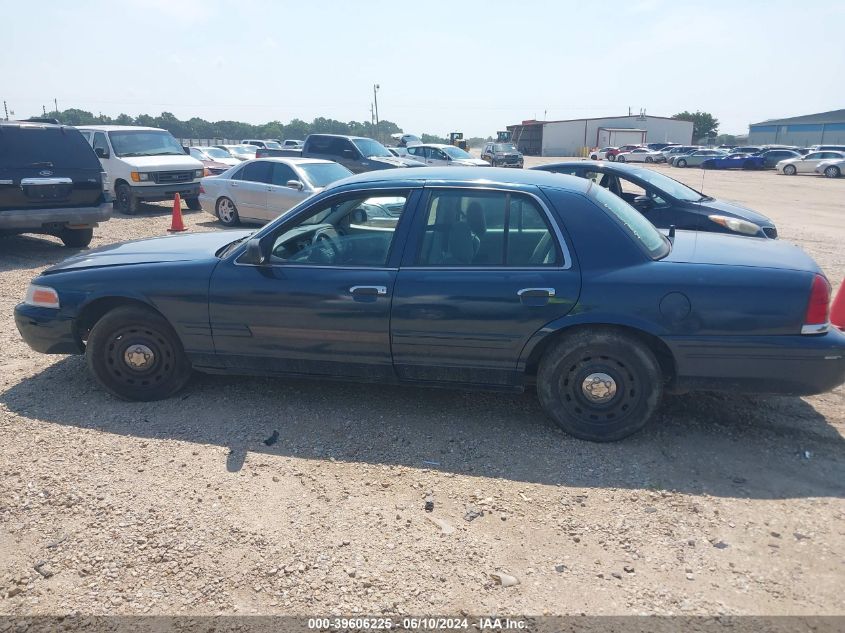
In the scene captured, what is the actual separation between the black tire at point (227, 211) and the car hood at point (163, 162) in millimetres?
2379

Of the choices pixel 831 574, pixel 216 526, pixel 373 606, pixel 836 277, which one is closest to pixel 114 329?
pixel 216 526

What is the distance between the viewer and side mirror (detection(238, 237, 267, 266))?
428 centimetres

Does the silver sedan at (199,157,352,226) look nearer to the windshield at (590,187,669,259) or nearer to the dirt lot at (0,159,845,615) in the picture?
the dirt lot at (0,159,845,615)

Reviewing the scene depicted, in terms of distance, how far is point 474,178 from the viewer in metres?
4.35

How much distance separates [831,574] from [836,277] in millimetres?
7283

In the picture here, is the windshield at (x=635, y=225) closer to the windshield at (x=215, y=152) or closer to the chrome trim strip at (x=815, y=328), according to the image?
the chrome trim strip at (x=815, y=328)

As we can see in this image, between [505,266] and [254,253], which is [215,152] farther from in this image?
[505,266]

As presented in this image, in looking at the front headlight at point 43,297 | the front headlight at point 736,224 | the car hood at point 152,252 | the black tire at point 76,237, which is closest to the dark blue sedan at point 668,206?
the front headlight at point 736,224

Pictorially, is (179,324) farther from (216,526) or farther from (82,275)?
(216,526)

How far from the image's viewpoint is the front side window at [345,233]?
4.30m

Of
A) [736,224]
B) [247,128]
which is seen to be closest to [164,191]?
[736,224]

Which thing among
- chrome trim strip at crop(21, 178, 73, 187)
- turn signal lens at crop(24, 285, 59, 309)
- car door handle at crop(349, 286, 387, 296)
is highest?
chrome trim strip at crop(21, 178, 73, 187)

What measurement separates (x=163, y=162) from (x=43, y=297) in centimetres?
1086

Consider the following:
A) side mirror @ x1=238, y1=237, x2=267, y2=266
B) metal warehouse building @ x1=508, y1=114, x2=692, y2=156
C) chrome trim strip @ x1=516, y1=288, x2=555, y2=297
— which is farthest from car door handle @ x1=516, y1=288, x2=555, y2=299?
metal warehouse building @ x1=508, y1=114, x2=692, y2=156
